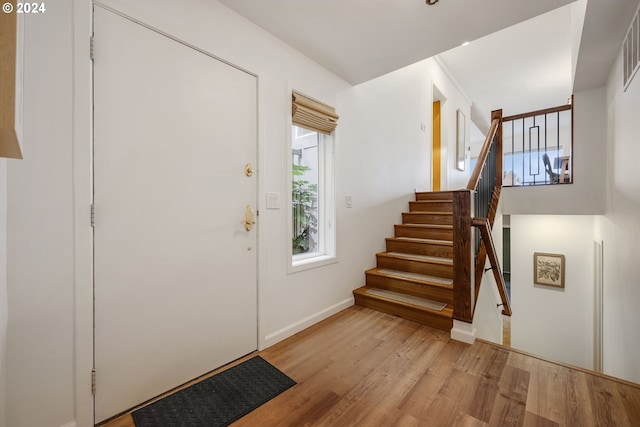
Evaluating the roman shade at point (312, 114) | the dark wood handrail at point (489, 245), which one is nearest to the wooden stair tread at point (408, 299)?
the dark wood handrail at point (489, 245)

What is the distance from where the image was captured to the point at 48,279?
1.27 meters

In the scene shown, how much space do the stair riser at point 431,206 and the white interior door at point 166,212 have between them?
2.94 metres

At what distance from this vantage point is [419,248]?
335 centimetres

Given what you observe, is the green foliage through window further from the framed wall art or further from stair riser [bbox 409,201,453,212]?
the framed wall art

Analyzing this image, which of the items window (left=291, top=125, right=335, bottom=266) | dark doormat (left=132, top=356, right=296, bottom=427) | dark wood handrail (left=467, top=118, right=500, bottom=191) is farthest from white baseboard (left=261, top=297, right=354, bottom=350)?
dark wood handrail (left=467, top=118, right=500, bottom=191)

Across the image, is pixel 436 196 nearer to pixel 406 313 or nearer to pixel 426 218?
pixel 426 218

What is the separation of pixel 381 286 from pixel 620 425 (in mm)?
1939

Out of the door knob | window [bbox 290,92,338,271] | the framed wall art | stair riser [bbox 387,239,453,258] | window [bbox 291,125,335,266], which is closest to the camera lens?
the door knob

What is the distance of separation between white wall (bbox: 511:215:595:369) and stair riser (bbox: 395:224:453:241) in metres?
2.46

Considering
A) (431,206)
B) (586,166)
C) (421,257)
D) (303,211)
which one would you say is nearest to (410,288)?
(421,257)

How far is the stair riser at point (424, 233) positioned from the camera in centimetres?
337

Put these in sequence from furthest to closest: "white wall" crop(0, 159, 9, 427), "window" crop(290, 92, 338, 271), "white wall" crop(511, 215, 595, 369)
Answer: "white wall" crop(511, 215, 595, 369) → "window" crop(290, 92, 338, 271) → "white wall" crop(0, 159, 9, 427)

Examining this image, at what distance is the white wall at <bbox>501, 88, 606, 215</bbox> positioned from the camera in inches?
137

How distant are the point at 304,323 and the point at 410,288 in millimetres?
1197
